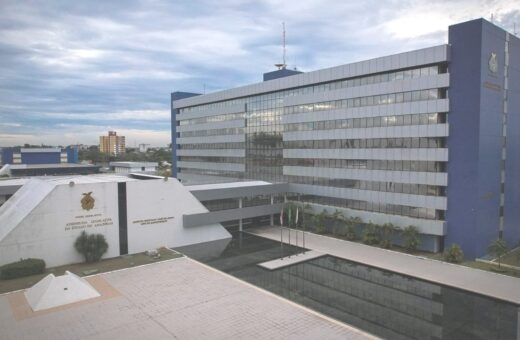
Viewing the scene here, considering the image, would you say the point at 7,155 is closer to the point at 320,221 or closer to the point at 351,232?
the point at 320,221

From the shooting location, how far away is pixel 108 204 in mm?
35250

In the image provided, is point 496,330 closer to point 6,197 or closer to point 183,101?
point 6,197

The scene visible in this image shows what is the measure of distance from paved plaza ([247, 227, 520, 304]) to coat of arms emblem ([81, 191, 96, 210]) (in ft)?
61.6

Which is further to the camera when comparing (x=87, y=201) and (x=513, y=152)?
(x=513, y=152)

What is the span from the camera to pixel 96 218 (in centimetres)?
3453

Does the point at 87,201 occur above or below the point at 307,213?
above

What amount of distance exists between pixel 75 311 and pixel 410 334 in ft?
63.0

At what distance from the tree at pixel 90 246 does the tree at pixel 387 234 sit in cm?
2603

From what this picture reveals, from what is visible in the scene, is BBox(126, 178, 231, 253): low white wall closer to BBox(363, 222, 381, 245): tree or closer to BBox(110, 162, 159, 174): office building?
BBox(363, 222, 381, 245): tree

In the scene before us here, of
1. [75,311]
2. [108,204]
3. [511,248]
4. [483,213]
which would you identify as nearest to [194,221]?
[108,204]

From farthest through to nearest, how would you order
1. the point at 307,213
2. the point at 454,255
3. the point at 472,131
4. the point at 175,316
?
the point at 307,213 → the point at 472,131 → the point at 454,255 → the point at 175,316

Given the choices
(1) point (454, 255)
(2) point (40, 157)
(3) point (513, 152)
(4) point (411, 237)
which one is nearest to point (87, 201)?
(4) point (411, 237)

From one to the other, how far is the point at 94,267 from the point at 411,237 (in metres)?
27.8

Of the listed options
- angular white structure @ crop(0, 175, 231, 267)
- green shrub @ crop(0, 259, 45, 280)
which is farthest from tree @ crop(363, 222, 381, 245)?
green shrub @ crop(0, 259, 45, 280)
